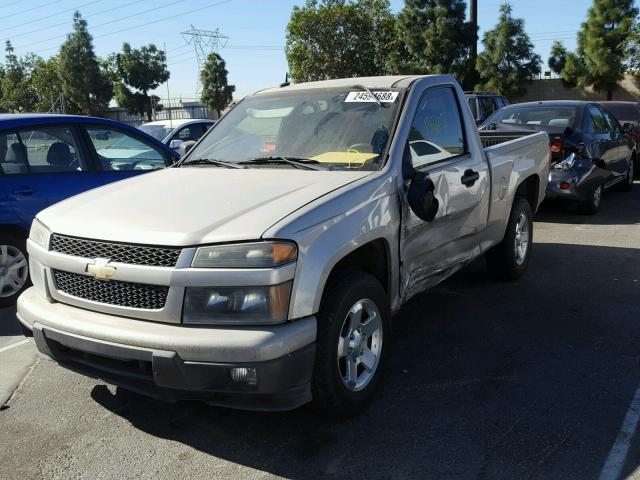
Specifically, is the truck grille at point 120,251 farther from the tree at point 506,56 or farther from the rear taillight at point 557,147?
the tree at point 506,56

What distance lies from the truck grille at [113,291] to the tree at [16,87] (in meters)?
61.1

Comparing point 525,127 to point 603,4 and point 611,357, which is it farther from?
point 603,4

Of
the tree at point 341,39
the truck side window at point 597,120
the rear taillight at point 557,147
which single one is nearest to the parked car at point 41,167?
the rear taillight at point 557,147

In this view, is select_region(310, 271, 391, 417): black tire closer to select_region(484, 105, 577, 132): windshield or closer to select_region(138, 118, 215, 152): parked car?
select_region(484, 105, 577, 132): windshield

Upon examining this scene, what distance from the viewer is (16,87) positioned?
59531mm

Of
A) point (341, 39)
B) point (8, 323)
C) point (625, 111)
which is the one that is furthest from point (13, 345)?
point (341, 39)

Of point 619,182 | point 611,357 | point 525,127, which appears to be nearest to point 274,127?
point 611,357

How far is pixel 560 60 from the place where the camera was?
1617 inches

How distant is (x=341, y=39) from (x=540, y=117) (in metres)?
38.5

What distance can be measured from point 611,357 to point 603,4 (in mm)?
39536

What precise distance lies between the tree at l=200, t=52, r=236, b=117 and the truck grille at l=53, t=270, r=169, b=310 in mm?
52821

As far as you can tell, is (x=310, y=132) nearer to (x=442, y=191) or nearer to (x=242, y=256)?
(x=442, y=191)

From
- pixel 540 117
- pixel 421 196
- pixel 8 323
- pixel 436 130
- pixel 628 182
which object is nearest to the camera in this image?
pixel 421 196

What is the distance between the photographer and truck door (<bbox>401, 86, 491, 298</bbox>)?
385 cm
